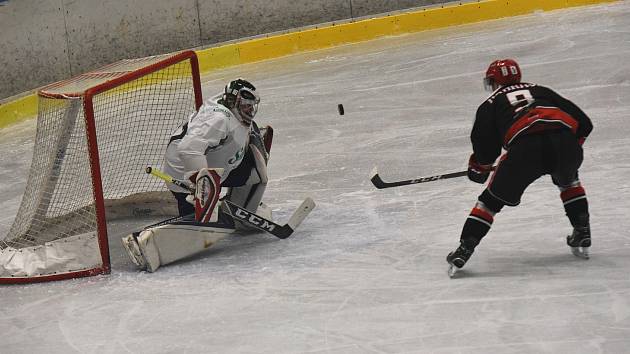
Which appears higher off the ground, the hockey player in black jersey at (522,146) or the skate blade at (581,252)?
the hockey player in black jersey at (522,146)

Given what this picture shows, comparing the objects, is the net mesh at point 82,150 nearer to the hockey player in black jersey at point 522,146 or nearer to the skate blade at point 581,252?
the hockey player in black jersey at point 522,146

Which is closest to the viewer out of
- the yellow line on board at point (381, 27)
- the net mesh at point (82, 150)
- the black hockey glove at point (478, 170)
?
the black hockey glove at point (478, 170)

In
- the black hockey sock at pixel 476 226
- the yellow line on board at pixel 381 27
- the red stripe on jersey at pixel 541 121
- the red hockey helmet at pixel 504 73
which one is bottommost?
the yellow line on board at pixel 381 27

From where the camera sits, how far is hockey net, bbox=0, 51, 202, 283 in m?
4.54

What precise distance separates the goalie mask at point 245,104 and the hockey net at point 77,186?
0.54 metres

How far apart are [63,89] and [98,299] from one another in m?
1.14

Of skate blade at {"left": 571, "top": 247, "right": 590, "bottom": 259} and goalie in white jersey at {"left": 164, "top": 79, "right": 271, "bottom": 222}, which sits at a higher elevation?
goalie in white jersey at {"left": 164, "top": 79, "right": 271, "bottom": 222}

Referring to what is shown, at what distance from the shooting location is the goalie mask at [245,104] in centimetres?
458

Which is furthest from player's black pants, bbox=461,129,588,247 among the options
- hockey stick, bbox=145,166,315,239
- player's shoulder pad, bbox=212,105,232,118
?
player's shoulder pad, bbox=212,105,232,118

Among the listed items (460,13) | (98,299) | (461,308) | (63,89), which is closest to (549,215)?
(461,308)

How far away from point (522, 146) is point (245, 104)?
137cm

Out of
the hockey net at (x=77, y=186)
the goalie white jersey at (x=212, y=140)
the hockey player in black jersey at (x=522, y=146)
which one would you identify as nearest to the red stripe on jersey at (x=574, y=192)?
the hockey player in black jersey at (x=522, y=146)

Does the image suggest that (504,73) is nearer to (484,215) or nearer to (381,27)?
(484,215)

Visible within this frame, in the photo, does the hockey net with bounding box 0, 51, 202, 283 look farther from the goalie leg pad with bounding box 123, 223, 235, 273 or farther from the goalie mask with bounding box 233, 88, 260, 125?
the goalie mask with bounding box 233, 88, 260, 125
